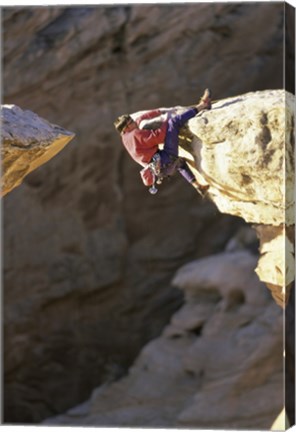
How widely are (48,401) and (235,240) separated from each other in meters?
2.43

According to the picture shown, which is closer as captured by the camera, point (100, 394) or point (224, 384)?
point (224, 384)

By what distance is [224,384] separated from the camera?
360 inches

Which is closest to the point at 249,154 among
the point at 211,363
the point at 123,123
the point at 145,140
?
the point at 145,140

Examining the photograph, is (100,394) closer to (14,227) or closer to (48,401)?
(48,401)

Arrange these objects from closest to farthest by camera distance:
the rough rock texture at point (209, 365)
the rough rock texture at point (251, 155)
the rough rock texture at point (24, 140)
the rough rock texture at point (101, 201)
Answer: the rough rock texture at point (251, 155)
the rough rock texture at point (24, 140)
the rough rock texture at point (209, 365)
the rough rock texture at point (101, 201)

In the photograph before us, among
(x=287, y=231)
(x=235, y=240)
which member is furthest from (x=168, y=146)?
(x=235, y=240)

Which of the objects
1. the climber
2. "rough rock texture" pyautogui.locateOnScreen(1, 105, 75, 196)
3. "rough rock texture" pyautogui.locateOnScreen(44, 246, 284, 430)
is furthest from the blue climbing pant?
"rough rock texture" pyautogui.locateOnScreen(44, 246, 284, 430)

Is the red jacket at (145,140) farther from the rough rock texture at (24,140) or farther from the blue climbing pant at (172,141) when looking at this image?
the rough rock texture at (24,140)

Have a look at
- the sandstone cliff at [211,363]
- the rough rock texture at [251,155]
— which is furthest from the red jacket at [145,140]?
the sandstone cliff at [211,363]

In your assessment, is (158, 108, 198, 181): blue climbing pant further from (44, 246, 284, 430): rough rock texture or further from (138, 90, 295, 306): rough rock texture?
(44, 246, 284, 430): rough rock texture

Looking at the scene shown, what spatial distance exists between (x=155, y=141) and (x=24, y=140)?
0.70 metres

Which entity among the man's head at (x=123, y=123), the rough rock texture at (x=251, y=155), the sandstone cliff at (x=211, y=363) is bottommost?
the sandstone cliff at (x=211, y=363)

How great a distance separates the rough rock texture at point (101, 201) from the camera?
→ 30.9ft

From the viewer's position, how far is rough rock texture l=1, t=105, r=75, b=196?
17.8 ft
